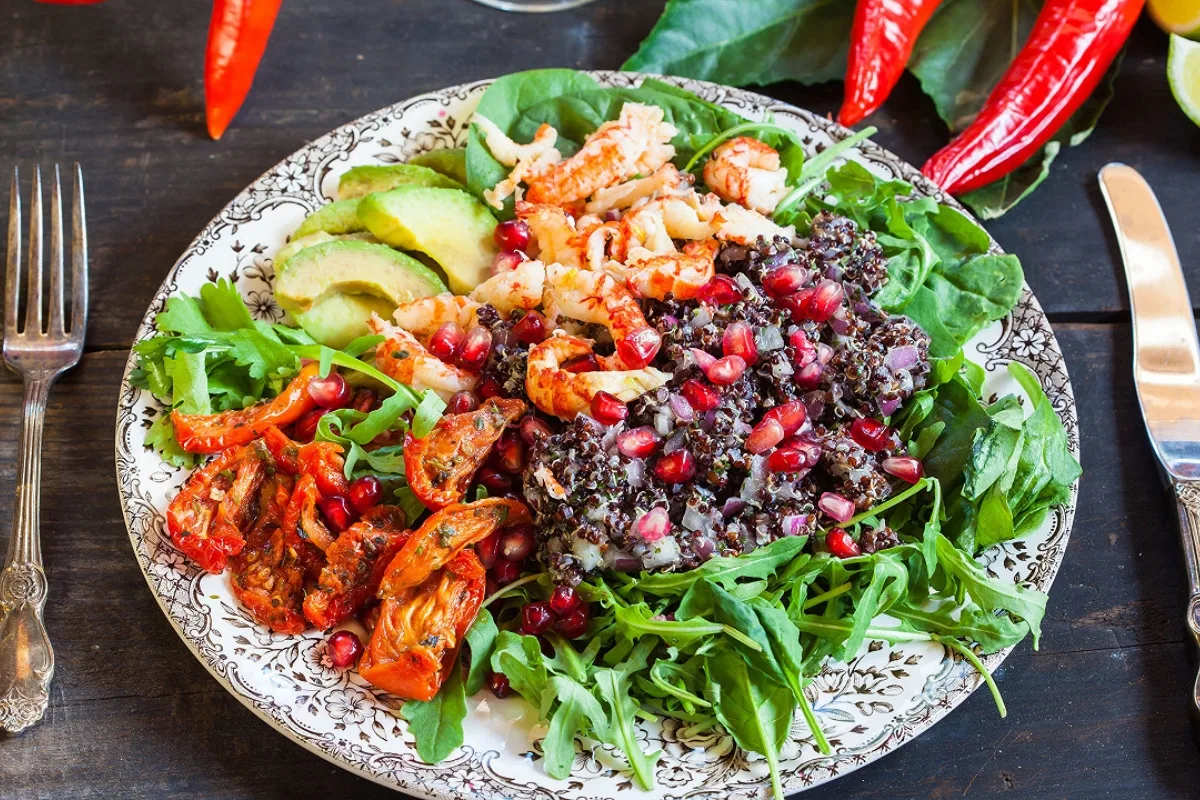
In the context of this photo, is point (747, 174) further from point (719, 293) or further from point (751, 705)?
point (751, 705)

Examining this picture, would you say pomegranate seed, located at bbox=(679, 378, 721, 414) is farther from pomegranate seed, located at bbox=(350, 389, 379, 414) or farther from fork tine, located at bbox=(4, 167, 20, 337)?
fork tine, located at bbox=(4, 167, 20, 337)

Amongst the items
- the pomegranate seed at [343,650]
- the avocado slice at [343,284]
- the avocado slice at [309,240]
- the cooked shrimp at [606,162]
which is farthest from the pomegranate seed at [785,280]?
the pomegranate seed at [343,650]

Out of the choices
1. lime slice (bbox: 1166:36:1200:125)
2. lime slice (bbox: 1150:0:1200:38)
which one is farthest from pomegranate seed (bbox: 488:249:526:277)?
lime slice (bbox: 1150:0:1200:38)

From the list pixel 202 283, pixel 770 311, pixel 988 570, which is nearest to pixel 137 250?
pixel 202 283

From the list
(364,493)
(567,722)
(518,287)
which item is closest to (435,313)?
(518,287)

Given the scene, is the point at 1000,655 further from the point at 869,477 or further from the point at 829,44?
the point at 829,44

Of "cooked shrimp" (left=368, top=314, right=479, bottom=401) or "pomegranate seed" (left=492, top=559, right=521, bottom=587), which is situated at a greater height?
"cooked shrimp" (left=368, top=314, right=479, bottom=401)

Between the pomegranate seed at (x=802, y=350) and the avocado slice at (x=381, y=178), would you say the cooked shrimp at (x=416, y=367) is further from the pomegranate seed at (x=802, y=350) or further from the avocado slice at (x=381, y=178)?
the pomegranate seed at (x=802, y=350)
